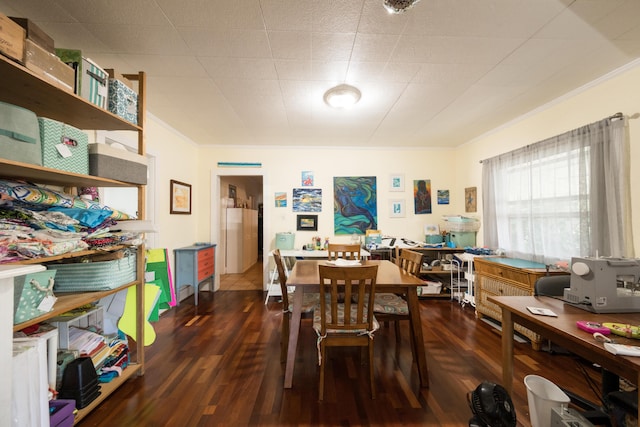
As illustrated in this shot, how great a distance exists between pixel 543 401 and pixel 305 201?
3.60 m

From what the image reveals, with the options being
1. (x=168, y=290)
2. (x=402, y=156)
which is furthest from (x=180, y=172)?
(x=402, y=156)

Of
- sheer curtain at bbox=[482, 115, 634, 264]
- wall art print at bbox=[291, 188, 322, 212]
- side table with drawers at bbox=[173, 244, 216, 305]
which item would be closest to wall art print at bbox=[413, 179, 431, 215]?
sheer curtain at bbox=[482, 115, 634, 264]

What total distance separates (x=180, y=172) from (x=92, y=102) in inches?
91.0

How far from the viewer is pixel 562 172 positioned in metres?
2.57

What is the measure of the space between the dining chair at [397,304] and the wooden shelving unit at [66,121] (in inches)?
76.0

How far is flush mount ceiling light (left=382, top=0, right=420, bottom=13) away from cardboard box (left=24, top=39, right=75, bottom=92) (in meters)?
1.80

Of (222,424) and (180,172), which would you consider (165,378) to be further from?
(180,172)

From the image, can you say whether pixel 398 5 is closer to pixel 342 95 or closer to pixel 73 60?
pixel 342 95

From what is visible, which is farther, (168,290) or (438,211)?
(438,211)

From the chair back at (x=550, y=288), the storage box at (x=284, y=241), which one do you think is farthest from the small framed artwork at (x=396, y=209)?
the chair back at (x=550, y=288)

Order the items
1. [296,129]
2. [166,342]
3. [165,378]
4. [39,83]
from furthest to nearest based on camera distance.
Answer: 1. [296,129]
2. [166,342]
3. [165,378]
4. [39,83]

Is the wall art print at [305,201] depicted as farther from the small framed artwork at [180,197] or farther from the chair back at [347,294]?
the chair back at [347,294]

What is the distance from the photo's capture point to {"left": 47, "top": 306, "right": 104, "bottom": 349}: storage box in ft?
5.02

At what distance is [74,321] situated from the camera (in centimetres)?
165
